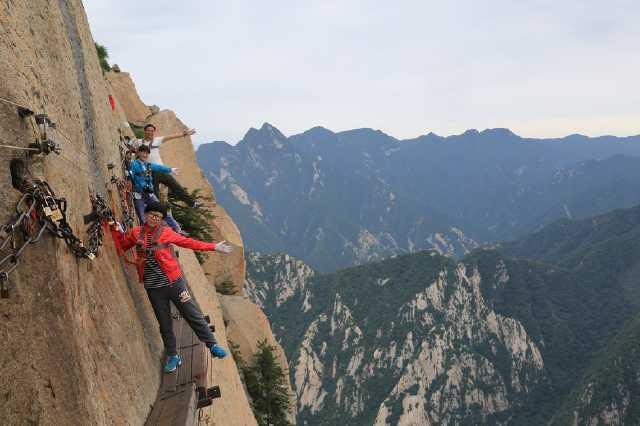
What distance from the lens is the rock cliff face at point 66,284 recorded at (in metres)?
4.72

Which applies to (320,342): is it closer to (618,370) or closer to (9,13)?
(618,370)

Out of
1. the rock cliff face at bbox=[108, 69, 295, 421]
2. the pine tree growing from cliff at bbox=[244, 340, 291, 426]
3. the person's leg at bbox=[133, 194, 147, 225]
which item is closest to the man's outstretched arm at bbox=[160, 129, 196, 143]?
the person's leg at bbox=[133, 194, 147, 225]

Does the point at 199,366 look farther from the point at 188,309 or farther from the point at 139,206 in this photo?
the point at 139,206

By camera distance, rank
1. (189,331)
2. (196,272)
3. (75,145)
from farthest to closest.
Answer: (196,272) → (189,331) → (75,145)

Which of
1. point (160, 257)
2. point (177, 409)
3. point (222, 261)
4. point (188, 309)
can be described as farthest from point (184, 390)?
point (222, 261)

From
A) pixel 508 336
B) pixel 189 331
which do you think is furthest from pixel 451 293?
pixel 189 331

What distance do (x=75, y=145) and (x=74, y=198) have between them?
1270 mm

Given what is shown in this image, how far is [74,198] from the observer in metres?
6.61

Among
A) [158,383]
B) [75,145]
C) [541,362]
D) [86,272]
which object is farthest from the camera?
[541,362]

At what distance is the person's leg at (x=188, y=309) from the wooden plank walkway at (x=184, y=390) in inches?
28.7

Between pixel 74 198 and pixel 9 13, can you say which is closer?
pixel 9 13

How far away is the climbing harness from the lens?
180 inches

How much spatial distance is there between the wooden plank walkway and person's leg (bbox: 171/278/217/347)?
73 centimetres

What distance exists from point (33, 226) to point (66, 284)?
2.75ft
